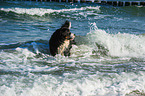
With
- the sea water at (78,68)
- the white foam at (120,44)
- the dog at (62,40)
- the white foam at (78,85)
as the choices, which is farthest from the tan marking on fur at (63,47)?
the white foam at (120,44)

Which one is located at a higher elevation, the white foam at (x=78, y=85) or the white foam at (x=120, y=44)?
the white foam at (x=120, y=44)

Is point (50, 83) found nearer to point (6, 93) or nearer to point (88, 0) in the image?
point (6, 93)

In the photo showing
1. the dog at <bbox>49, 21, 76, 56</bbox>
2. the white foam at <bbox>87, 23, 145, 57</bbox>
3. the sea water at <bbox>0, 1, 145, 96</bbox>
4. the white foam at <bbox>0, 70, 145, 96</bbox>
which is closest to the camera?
the white foam at <bbox>0, 70, 145, 96</bbox>

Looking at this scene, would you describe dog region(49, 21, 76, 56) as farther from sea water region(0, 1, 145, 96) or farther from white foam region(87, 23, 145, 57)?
white foam region(87, 23, 145, 57)

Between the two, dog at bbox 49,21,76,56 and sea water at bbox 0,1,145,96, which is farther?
dog at bbox 49,21,76,56

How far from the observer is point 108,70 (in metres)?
4.90

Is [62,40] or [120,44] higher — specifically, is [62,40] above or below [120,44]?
above

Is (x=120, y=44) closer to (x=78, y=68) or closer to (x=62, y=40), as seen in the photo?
(x=62, y=40)

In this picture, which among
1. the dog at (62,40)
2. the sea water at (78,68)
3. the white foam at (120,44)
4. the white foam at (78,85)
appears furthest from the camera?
the white foam at (120,44)

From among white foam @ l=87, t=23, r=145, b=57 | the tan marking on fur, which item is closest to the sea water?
white foam @ l=87, t=23, r=145, b=57

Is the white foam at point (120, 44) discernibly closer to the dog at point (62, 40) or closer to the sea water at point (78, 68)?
the sea water at point (78, 68)

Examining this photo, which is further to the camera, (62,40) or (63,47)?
(63,47)

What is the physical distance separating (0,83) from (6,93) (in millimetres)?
414

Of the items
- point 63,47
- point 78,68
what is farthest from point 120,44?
point 78,68
